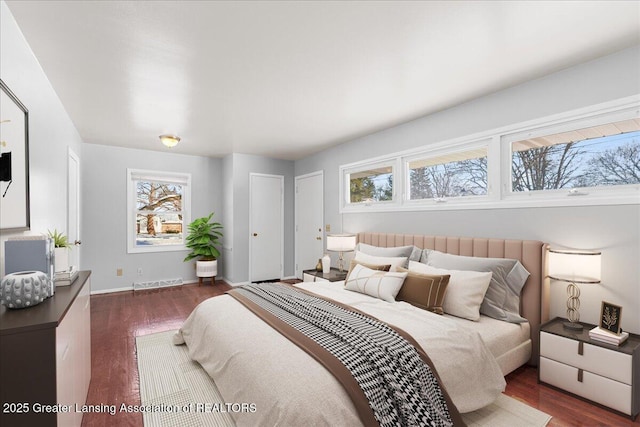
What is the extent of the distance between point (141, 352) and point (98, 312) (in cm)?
182

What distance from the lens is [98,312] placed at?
13.4 ft

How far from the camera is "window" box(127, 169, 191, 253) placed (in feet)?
17.5

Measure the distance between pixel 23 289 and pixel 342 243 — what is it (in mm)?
3355

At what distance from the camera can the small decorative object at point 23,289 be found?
4.63 feet

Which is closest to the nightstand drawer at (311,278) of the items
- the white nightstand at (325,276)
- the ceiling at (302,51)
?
the white nightstand at (325,276)

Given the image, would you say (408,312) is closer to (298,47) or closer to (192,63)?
(298,47)

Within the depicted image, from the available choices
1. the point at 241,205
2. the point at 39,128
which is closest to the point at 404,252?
the point at 241,205

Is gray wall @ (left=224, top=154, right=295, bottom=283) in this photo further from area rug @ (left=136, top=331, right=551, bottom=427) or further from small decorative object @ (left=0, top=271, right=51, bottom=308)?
small decorative object @ (left=0, top=271, right=51, bottom=308)

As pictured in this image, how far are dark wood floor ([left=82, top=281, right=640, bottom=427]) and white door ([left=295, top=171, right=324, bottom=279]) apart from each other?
2060mm

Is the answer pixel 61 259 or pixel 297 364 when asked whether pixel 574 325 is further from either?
pixel 61 259

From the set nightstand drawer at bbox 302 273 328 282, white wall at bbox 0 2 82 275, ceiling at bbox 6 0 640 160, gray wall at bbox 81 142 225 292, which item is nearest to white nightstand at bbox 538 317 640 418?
ceiling at bbox 6 0 640 160

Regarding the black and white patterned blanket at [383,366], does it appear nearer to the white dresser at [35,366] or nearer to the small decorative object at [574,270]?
the white dresser at [35,366]

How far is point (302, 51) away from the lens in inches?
87.4

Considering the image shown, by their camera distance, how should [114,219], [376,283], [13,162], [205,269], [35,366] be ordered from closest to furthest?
[35,366] < [13,162] < [376,283] < [114,219] < [205,269]
